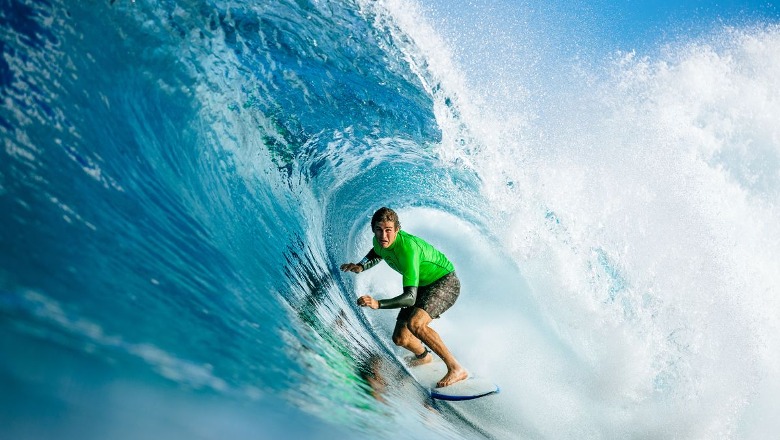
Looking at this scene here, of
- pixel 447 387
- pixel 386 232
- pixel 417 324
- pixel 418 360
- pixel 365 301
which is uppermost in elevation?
pixel 386 232

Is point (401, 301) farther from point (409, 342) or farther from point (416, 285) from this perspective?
point (409, 342)

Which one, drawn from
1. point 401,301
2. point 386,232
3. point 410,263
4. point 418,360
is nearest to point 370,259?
point 410,263

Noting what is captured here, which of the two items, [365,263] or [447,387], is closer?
[447,387]

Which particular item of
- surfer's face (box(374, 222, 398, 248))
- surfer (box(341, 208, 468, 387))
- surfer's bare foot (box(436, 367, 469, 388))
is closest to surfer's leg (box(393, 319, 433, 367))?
surfer (box(341, 208, 468, 387))

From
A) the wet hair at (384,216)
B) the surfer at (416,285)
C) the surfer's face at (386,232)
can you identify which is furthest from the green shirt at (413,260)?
the wet hair at (384,216)

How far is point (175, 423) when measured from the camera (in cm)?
256

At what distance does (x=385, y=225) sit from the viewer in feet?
13.8

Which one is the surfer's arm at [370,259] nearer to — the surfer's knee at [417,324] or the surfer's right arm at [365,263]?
the surfer's right arm at [365,263]

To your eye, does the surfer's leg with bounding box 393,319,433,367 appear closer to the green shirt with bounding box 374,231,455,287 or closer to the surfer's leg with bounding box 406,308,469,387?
the surfer's leg with bounding box 406,308,469,387

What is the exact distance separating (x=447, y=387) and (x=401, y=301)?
1.13 meters

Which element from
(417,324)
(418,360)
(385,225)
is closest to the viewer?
(385,225)

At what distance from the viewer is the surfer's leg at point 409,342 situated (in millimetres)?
4812

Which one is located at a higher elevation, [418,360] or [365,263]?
[365,263]

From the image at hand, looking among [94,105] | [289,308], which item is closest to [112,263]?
[94,105]
